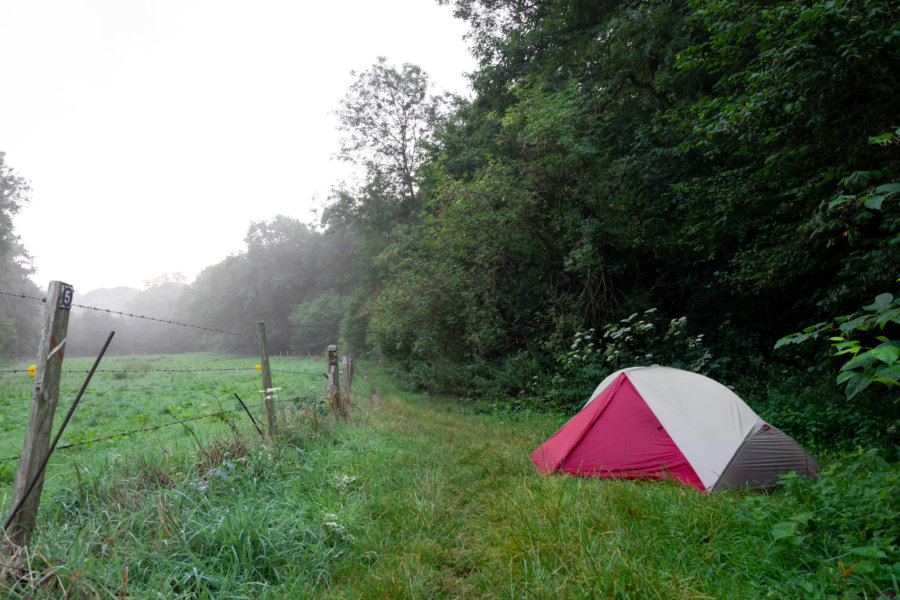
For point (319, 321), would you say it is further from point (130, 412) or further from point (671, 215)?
point (671, 215)

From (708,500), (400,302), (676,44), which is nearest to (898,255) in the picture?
(708,500)

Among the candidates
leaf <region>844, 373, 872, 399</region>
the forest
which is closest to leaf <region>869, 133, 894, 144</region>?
the forest

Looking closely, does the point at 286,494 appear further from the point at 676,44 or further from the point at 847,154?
the point at 676,44

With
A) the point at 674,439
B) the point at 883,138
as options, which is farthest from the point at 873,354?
the point at 674,439

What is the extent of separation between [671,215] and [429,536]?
24.5 ft

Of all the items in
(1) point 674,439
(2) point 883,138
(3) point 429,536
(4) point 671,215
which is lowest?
(3) point 429,536

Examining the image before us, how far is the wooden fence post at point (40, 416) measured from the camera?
2361 mm

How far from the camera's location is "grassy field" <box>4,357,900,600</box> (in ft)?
6.91

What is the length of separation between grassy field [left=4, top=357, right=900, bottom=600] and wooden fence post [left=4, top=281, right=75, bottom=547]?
0.12 metres

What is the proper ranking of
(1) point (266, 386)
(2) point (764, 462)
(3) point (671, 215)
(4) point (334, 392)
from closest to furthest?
(2) point (764, 462)
(1) point (266, 386)
(4) point (334, 392)
(3) point (671, 215)

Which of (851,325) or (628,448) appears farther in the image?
(628,448)

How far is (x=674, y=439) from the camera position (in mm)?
4031

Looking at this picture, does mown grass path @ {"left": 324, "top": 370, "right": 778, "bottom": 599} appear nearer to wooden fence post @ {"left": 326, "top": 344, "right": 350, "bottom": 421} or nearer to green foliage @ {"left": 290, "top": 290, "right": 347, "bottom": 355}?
wooden fence post @ {"left": 326, "top": 344, "right": 350, "bottom": 421}

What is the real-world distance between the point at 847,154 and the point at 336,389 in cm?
738
